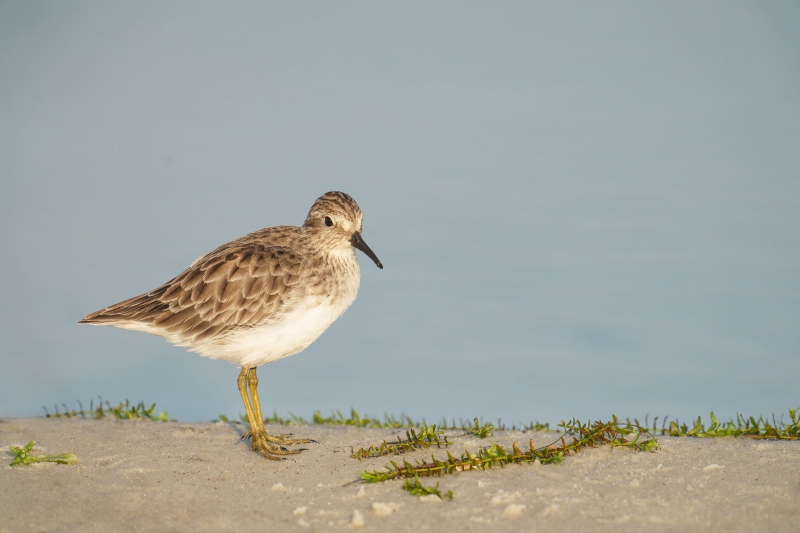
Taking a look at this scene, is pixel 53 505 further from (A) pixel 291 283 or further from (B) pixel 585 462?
(B) pixel 585 462

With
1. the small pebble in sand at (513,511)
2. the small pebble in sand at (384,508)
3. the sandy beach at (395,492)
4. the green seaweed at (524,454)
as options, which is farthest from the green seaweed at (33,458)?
the small pebble in sand at (513,511)

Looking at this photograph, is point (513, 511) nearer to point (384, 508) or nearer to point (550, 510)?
point (550, 510)

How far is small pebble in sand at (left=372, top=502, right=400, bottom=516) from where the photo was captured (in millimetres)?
7195

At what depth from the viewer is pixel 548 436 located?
388 inches

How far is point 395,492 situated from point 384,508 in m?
0.49

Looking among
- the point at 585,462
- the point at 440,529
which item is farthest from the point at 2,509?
the point at 585,462

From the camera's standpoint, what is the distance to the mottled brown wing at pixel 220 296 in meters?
9.71

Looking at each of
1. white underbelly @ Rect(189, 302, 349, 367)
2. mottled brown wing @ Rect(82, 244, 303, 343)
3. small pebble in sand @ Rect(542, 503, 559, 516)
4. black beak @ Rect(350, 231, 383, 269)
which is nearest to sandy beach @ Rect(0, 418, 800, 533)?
small pebble in sand @ Rect(542, 503, 559, 516)

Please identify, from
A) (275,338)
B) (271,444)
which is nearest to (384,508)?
(275,338)

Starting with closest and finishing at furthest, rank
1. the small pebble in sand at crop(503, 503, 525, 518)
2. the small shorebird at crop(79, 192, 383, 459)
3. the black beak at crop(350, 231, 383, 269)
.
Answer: the small pebble in sand at crop(503, 503, 525, 518) → the small shorebird at crop(79, 192, 383, 459) → the black beak at crop(350, 231, 383, 269)

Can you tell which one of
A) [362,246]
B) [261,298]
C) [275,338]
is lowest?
[275,338]

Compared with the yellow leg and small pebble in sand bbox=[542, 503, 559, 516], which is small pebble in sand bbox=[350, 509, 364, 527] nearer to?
small pebble in sand bbox=[542, 503, 559, 516]

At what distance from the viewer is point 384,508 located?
7207mm

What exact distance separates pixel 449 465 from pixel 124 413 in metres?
6.05
